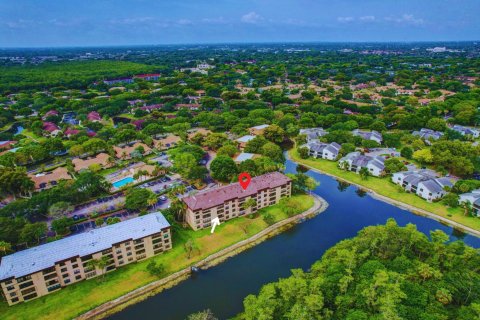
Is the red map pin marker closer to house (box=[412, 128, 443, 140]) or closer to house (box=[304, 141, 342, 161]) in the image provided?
house (box=[304, 141, 342, 161])

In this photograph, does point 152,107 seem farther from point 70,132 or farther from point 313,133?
point 313,133

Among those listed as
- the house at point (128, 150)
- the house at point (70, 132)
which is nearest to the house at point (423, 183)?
the house at point (128, 150)

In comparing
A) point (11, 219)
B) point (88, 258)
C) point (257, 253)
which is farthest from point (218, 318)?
point (11, 219)

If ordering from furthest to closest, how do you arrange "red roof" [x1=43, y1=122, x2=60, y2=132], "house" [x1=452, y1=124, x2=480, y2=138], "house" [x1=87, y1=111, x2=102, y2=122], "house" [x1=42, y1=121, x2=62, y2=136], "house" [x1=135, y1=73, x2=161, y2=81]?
"house" [x1=135, y1=73, x2=161, y2=81] → "house" [x1=87, y1=111, x2=102, y2=122] → "red roof" [x1=43, y1=122, x2=60, y2=132] → "house" [x1=42, y1=121, x2=62, y2=136] → "house" [x1=452, y1=124, x2=480, y2=138]

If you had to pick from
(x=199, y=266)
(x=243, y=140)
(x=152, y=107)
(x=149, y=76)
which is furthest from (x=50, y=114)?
(x=199, y=266)

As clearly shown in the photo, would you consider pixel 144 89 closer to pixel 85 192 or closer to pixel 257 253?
pixel 85 192

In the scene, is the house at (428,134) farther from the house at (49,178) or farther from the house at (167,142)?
the house at (49,178)

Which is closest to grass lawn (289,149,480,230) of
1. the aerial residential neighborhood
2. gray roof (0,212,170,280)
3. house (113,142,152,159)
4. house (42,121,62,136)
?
the aerial residential neighborhood
